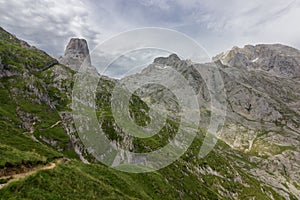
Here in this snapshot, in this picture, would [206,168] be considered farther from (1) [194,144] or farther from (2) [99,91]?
(2) [99,91]

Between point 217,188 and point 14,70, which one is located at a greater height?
point 14,70

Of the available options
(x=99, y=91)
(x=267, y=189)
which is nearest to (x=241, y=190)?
(x=267, y=189)

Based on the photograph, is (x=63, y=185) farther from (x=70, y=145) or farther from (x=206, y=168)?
(x=206, y=168)

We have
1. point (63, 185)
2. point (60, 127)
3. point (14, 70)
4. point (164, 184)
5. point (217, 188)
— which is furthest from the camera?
point (14, 70)

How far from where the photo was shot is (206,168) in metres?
147

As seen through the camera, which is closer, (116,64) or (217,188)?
(116,64)

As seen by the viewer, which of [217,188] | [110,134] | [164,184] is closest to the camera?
[164,184]

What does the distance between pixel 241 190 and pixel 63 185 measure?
143438mm

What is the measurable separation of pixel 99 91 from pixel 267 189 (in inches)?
5929

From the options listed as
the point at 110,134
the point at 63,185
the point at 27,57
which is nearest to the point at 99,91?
the point at 27,57

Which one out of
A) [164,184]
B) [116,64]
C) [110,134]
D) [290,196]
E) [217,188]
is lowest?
[290,196]

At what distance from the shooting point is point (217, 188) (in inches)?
5197

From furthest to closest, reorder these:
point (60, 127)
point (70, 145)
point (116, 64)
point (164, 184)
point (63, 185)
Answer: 1. point (60, 127)
2. point (70, 145)
3. point (164, 184)
4. point (116, 64)
5. point (63, 185)

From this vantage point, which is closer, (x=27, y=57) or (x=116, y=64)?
(x=116, y=64)
